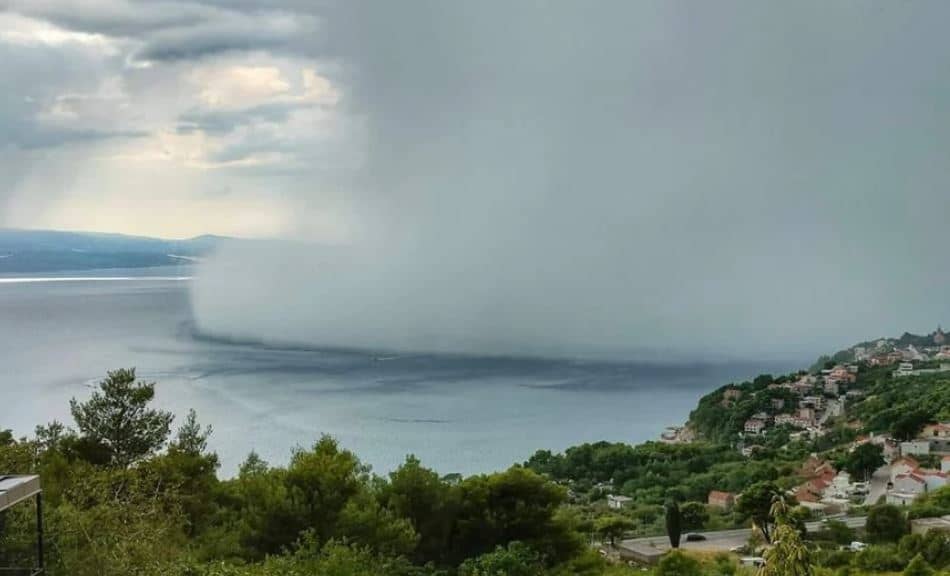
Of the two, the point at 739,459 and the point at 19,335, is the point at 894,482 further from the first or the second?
the point at 19,335

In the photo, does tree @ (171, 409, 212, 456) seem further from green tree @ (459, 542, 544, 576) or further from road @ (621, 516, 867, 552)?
road @ (621, 516, 867, 552)

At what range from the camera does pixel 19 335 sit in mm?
35844

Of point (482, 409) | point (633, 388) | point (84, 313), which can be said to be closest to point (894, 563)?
point (482, 409)

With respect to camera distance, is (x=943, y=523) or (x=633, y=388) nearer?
(x=943, y=523)

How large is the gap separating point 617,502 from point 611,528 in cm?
383

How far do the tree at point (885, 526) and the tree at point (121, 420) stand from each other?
9.88 meters

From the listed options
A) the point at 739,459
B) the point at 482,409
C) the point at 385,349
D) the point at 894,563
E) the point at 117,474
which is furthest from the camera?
the point at 385,349

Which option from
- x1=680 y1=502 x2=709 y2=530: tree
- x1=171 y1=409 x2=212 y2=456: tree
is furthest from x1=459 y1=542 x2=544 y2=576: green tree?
x1=680 y1=502 x2=709 y2=530: tree

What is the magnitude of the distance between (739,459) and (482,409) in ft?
21.7

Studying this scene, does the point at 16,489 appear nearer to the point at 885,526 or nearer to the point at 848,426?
the point at 885,526

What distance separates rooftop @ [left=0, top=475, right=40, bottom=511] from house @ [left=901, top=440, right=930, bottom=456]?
62.9 ft

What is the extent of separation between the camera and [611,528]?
11836mm

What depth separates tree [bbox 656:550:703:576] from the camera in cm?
782

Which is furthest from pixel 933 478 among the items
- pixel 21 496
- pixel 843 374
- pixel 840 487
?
pixel 21 496
